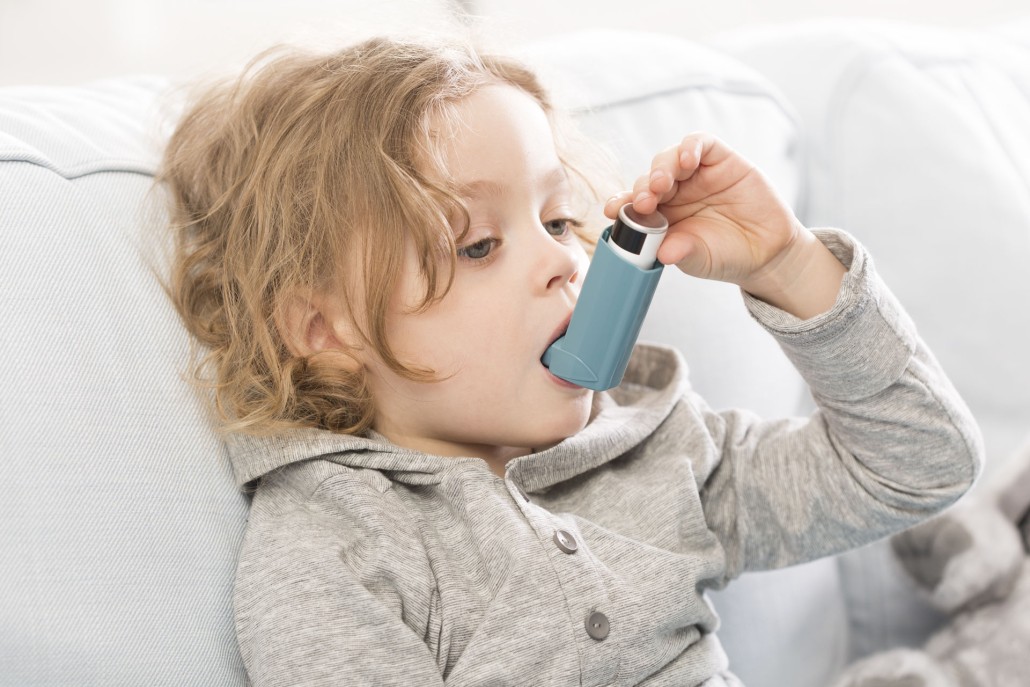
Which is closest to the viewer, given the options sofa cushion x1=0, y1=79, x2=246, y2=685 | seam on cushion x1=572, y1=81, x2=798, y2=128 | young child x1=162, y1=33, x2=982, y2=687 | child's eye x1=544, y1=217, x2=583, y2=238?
sofa cushion x1=0, y1=79, x2=246, y2=685

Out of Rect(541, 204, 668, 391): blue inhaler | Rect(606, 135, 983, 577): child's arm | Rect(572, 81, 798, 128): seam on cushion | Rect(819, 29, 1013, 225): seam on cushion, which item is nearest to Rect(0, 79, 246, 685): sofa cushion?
Rect(541, 204, 668, 391): blue inhaler

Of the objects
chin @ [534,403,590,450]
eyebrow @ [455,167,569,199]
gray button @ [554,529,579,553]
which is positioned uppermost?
eyebrow @ [455,167,569,199]

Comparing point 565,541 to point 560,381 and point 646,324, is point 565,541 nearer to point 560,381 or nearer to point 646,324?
point 560,381

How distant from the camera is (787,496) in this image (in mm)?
968

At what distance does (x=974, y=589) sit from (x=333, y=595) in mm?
734

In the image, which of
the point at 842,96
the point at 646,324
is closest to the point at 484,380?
the point at 646,324

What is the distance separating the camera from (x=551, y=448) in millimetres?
926

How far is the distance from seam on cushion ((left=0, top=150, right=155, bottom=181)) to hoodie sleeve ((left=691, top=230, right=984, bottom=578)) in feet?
1.87

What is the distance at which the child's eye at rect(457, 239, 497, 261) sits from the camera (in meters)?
0.88

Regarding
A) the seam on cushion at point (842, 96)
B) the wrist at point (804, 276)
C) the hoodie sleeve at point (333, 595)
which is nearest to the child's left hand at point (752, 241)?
the wrist at point (804, 276)

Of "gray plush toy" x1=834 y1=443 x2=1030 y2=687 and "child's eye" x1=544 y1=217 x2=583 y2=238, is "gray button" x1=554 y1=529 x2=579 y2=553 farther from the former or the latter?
"gray plush toy" x1=834 y1=443 x2=1030 y2=687

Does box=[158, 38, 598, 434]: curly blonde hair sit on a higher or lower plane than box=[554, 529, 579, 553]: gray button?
higher

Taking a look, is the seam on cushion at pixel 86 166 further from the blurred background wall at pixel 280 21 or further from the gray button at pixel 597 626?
the gray button at pixel 597 626

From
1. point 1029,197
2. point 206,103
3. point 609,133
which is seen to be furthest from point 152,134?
point 1029,197
